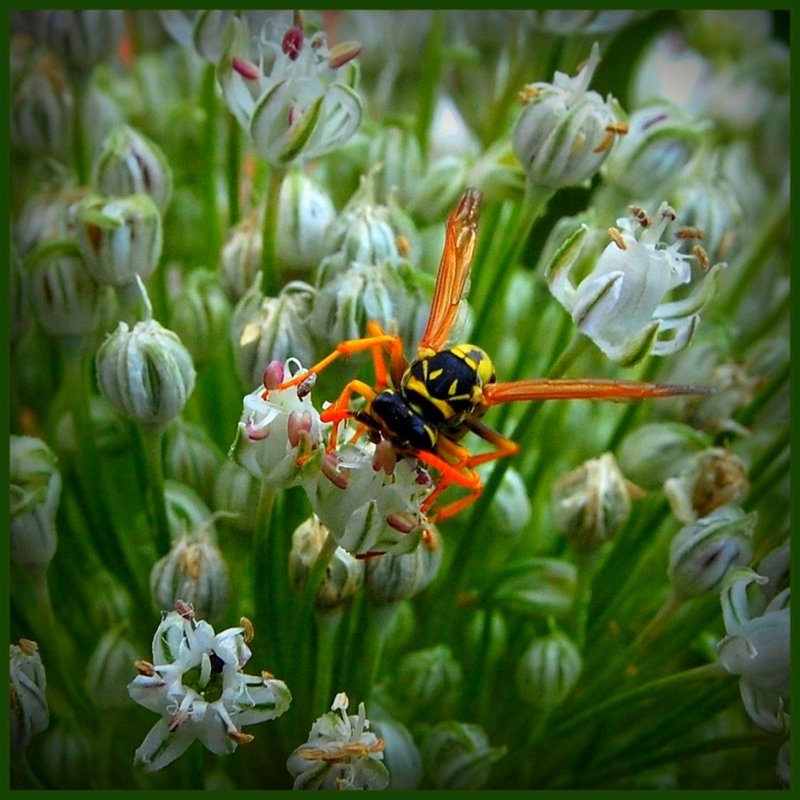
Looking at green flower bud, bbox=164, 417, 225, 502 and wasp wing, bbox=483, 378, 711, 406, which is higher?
wasp wing, bbox=483, 378, 711, 406

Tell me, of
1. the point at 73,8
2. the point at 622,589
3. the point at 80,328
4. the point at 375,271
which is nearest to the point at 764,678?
the point at 622,589

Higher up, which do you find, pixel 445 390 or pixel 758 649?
pixel 445 390

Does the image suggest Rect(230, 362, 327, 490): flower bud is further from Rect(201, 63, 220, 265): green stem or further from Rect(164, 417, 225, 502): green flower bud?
Rect(201, 63, 220, 265): green stem

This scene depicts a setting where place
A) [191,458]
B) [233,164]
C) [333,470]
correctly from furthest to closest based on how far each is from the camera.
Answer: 1. [233,164]
2. [191,458]
3. [333,470]

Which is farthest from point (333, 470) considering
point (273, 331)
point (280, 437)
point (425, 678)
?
point (425, 678)

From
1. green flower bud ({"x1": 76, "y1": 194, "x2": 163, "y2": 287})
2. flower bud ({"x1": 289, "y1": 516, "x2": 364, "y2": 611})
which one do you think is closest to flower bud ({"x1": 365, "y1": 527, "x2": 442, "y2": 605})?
flower bud ({"x1": 289, "y1": 516, "x2": 364, "y2": 611})

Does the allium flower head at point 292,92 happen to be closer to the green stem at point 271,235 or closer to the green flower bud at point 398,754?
the green stem at point 271,235

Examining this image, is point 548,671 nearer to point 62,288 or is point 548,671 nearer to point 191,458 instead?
point 191,458
